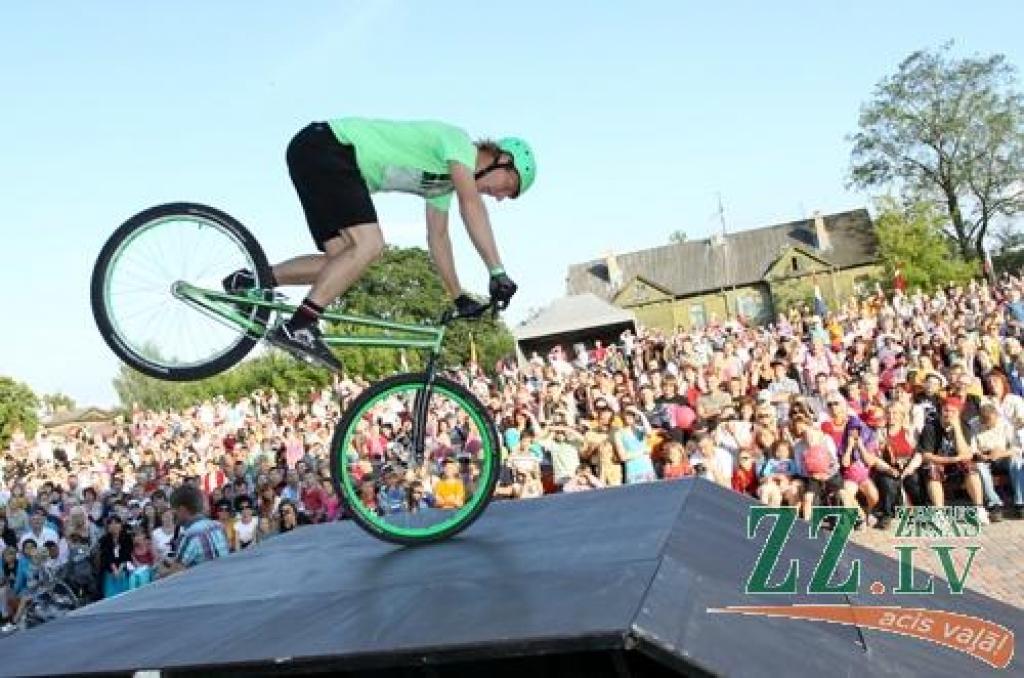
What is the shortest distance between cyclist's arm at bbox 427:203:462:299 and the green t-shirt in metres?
0.35

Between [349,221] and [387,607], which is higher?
[349,221]

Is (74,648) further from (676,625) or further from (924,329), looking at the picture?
A: (924,329)

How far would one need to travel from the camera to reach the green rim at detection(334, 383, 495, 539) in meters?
4.41

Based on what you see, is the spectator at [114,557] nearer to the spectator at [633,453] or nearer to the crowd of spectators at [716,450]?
the crowd of spectators at [716,450]

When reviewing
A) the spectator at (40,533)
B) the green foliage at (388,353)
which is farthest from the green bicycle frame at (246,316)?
the green foliage at (388,353)

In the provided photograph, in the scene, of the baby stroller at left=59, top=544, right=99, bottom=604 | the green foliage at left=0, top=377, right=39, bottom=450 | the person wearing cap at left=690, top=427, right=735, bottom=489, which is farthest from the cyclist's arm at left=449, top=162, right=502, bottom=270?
the green foliage at left=0, top=377, right=39, bottom=450

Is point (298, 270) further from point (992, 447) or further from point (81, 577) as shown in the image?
point (81, 577)

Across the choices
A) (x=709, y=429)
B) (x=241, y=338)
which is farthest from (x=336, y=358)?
(x=709, y=429)

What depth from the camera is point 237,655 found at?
3.09 metres

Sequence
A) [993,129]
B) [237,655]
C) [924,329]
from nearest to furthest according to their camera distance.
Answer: [237,655] → [924,329] → [993,129]

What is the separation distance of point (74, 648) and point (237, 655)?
990 millimetres

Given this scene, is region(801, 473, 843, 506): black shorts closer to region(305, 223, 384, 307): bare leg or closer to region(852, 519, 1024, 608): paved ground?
region(852, 519, 1024, 608): paved ground

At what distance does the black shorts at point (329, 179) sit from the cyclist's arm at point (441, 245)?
1.65 ft

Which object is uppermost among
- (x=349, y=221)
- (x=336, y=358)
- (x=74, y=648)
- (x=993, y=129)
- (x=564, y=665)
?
(x=993, y=129)
